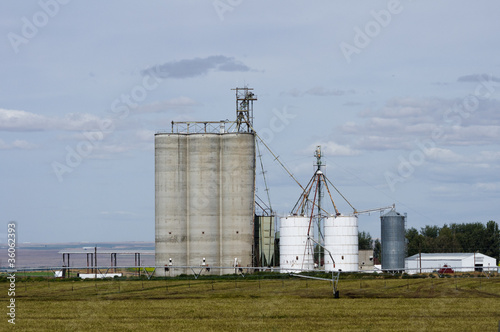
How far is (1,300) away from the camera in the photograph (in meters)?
57.7

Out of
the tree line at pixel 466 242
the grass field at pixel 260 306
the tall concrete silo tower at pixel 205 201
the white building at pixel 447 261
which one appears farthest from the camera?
the tree line at pixel 466 242

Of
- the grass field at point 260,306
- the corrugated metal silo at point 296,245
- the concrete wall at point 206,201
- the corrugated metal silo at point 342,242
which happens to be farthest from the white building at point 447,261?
the grass field at point 260,306

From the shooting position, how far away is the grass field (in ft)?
126

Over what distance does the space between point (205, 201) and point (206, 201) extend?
0.12 meters

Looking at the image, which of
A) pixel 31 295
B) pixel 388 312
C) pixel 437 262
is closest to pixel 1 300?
pixel 31 295

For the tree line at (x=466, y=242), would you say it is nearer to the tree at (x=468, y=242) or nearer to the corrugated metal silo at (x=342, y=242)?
the tree at (x=468, y=242)

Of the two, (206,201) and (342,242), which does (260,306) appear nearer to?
(206,201)

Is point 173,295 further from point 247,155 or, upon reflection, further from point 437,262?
point 437,262

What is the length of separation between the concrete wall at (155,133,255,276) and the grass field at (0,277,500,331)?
71.3 ft

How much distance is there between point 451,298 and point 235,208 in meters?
45.2

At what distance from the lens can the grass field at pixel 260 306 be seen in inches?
1513

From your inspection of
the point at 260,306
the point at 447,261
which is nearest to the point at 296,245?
the point at 447,261

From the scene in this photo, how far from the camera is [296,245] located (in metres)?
98.7

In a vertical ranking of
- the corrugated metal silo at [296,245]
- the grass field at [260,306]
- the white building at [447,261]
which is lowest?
the white building at [447,261]
